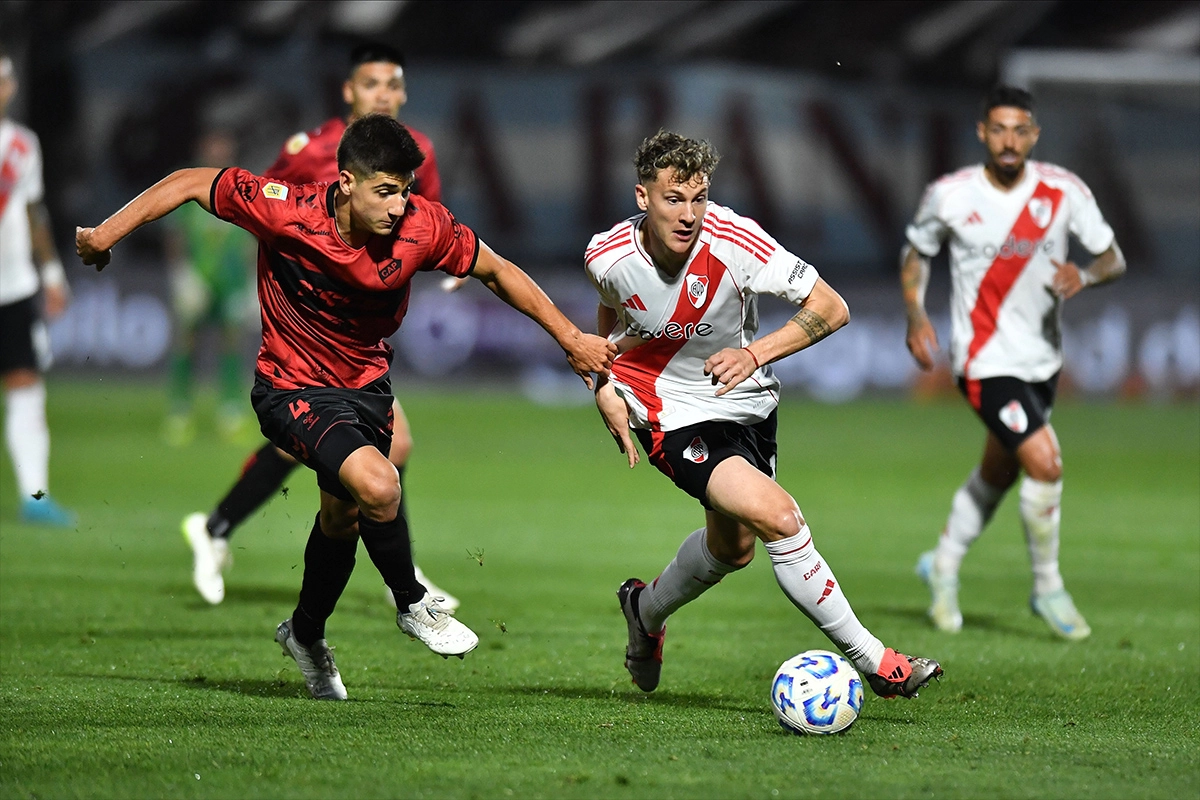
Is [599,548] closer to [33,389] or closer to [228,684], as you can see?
[33,389]

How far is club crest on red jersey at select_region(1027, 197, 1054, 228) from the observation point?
7.34 meters

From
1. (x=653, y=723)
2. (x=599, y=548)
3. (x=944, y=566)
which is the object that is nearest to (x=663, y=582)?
(x=653, y=723)

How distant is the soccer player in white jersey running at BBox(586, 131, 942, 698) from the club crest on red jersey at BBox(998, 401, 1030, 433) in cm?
192

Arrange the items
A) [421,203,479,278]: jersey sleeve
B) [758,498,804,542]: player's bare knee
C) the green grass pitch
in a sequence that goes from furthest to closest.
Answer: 1. [421,203,479,278]: jersey sleeve
2. [758,498,804,542]: player's bare knee
3. the green grass pitch

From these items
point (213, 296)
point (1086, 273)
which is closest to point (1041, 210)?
point (1086, 273)

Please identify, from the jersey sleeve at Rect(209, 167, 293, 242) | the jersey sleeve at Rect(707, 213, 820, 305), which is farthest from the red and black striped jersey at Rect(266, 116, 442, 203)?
the jersey sleeve at Rect(707, 213, 820, 305)

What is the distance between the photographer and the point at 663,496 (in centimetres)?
1255

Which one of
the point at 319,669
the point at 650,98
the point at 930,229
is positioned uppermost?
the point at 930,229

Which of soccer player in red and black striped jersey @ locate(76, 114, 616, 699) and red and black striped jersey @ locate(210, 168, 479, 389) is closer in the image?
soccer player in red and black striped jersey @ locate(76, 114, 616, 699)

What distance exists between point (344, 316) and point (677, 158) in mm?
1179

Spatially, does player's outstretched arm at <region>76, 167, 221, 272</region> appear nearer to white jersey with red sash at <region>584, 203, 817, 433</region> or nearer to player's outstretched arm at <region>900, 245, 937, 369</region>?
white jersey with red sash at <region>584, 203, 817, 433</region>

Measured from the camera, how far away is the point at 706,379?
216 inches

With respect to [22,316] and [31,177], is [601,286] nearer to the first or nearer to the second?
[22,316]

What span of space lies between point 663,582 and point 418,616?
36.3 inches
